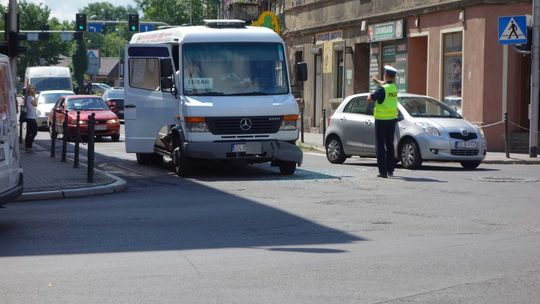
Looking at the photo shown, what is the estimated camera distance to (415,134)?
21078 mm

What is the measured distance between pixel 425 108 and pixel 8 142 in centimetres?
1158

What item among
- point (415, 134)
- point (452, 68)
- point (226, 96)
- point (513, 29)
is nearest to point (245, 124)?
point (226, 96)

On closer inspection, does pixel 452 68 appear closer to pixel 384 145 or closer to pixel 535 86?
pixel 535 86

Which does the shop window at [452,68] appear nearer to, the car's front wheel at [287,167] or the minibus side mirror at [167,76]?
the car's front wheel at [287,167]

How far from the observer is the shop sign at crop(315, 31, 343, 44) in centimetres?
3856

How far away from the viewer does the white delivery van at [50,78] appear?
51.1 m

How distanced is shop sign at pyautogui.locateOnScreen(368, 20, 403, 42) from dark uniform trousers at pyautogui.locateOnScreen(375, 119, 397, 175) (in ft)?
48.6

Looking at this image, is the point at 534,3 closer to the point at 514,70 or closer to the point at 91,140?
the point at 514,70

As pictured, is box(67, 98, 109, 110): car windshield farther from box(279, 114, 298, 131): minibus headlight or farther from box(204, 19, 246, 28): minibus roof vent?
box(279, 114, 298, 131): minibus headlight

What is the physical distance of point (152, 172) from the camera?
20.6m

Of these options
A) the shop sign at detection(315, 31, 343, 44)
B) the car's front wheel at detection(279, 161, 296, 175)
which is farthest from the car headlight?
the shop sign at detection(315, 31, 343, 44)

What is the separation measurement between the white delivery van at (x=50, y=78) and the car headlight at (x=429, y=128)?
32.4 m

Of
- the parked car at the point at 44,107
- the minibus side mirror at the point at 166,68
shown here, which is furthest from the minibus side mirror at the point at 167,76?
the parked car at the point at 44,107

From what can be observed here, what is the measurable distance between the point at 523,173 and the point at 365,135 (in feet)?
11.2
